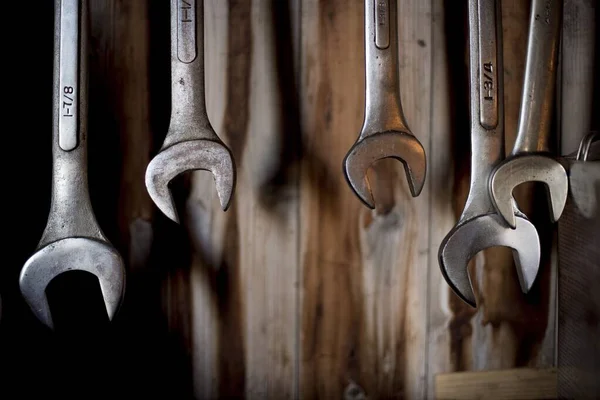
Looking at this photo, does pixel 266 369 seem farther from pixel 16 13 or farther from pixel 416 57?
pixel 16 13

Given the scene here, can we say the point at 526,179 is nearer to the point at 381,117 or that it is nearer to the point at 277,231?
the point at 381,117

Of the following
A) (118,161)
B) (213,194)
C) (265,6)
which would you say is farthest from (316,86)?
(118,161)

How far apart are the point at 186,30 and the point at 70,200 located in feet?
1.10

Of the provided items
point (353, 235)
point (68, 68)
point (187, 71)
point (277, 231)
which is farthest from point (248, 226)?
point (68, 68)

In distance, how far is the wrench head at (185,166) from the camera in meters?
0.99

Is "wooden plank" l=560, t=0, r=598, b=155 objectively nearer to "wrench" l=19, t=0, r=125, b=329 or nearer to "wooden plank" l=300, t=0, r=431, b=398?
"wooden plank" l=300, t=0, r=431, b=398

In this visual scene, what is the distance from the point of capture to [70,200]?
0.99 m

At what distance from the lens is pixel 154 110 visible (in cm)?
112

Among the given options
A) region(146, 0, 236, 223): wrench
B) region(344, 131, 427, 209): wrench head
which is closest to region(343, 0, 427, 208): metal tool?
region(344, 131, 427, 209): wrench head

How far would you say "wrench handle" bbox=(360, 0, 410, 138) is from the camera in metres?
1.01

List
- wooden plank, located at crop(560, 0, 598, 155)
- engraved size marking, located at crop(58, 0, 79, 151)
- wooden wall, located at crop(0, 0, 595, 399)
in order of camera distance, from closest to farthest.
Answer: engraved size marking, located at crop(58, 0, 79, 151)
wooden wall, located at crop(0, 0, 595, 399)
wooden plank, located at crop(560, 0, 598, 155)

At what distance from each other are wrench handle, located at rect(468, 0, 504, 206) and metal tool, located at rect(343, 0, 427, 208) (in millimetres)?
106

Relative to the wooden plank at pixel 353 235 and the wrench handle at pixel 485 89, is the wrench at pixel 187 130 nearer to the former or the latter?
the wooden plank at pixel 353 235

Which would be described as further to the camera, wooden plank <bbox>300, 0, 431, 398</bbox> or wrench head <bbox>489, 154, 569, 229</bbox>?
wooden plank <bbox>300, 0, 431, 398</bbox>
